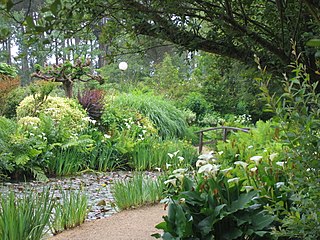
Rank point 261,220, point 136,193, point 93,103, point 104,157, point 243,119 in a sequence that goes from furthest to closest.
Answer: point 243,119 → point 93,103 → point 104,157 → point 136,193 → point 261,220

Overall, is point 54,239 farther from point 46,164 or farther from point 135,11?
point 46,164

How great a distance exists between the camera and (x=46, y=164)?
7008mm

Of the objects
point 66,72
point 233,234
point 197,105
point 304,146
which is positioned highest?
point 66,72

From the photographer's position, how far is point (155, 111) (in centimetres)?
1130

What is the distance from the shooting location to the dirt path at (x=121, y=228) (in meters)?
3.48

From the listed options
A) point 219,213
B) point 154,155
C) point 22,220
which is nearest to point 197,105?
point 154,155

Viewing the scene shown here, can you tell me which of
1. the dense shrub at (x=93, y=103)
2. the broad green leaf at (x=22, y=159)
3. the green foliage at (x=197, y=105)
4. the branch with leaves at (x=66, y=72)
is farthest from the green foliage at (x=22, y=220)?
the green foliage at (x=197, y=105)

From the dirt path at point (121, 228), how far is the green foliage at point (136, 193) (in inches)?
4.8

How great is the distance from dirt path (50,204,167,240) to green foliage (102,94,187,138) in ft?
19.8

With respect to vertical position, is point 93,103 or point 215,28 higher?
point 215,28

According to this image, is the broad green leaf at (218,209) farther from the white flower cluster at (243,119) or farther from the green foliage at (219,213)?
the white flower cluster at (243,119)

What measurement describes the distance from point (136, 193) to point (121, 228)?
0.79 meters

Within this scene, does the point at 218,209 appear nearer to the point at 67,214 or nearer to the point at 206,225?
the point at 206,225

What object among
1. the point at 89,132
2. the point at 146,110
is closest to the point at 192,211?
the point at 89,132
